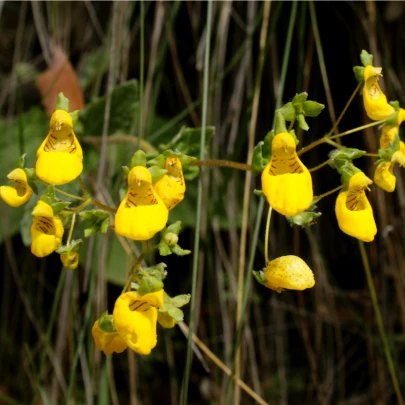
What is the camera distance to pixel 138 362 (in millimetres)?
1867

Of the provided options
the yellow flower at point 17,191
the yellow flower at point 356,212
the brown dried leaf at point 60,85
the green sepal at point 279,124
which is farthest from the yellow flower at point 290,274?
the brown dried leaf at point 60,85

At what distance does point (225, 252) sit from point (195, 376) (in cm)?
43

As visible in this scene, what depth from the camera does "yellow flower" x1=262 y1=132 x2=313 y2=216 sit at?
0.84m

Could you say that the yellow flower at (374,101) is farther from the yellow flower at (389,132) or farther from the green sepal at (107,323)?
the green sepal at (107,323)

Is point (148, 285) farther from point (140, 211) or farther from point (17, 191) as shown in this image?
point (17, 191)

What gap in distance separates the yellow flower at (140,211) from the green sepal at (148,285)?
7 cm

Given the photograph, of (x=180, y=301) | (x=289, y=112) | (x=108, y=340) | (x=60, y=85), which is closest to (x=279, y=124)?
(x=289, y=112)

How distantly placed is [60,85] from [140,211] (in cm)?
91

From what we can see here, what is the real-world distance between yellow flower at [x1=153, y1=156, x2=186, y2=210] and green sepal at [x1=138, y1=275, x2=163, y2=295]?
12cm

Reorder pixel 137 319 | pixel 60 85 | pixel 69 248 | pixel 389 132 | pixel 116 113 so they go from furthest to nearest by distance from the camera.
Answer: pixel 60 85 < pixel 116 113 < pixel 389 132 < pixel 69 248 < pixel 137 319

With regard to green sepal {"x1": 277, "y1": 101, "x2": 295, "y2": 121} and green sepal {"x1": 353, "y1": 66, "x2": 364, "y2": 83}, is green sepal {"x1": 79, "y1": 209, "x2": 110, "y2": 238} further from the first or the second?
green sepal {"x1": 353, "y1": 66, "x2": 364, "y2": 83}

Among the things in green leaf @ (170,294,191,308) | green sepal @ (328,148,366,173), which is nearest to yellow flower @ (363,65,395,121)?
green sepal @ (328,148,366,173)

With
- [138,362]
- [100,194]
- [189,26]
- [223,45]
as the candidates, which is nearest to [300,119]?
[100,194]

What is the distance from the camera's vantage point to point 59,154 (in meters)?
0.91
